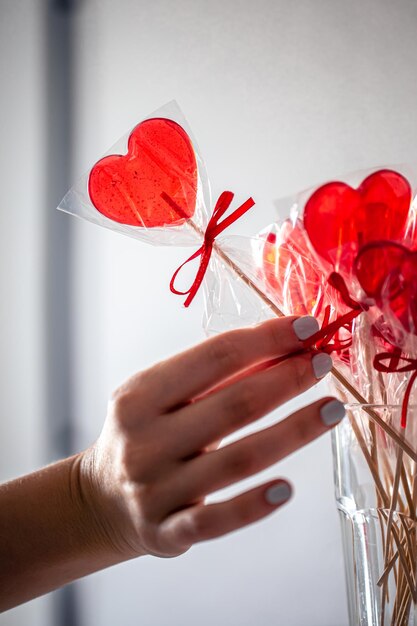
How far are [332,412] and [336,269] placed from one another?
128mm

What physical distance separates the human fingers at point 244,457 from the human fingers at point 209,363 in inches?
2.1

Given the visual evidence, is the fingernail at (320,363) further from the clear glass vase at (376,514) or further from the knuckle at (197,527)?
the knuckle at (197,527)

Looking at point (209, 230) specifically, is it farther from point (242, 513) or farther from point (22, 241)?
point (22, 241)

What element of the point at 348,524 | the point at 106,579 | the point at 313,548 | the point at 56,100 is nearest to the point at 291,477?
the point at 313,548

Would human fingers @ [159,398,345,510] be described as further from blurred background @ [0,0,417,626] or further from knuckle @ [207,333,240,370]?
blurred background @ [0,0,417,626]

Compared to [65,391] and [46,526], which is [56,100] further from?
[46,526]

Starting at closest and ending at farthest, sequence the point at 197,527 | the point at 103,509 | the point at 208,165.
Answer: the point at 197,527 < the point at 103,509 < the point at 208,165

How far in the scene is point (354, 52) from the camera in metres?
1.40

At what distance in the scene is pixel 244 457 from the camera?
509mm

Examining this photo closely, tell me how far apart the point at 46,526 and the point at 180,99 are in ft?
3.82

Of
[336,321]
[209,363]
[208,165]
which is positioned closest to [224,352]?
[209,363]

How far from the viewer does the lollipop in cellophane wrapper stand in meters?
0.54

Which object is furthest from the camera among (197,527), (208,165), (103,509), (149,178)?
(208,165)

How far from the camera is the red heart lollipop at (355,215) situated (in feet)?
1.85
